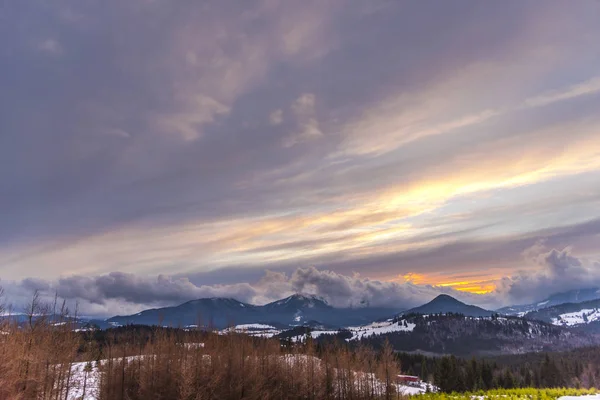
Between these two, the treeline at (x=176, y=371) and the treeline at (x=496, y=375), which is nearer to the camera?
the treeline at (x=176, y=371)

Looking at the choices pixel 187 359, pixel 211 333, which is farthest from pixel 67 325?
pixel 211 333

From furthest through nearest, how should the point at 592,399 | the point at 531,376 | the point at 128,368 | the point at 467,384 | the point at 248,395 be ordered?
the point at 531,376
the point at 467,384
the point at 128,368
the point at 248,395
the point at 592,399

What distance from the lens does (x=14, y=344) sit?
41.2 m

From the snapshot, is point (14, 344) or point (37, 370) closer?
point (14, 344)

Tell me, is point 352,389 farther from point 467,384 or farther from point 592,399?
point 467,384

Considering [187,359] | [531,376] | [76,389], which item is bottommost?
[531,376]

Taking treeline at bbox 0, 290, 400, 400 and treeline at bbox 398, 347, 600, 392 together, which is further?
treeline at bbox 398, 347, 600, 392

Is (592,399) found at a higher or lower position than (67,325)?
lower

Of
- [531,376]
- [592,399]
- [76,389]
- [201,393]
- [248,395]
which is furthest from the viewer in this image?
[531,376]

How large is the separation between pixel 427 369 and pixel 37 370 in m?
134

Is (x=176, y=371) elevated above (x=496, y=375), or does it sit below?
above

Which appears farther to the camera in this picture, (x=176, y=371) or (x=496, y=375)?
(x=496, y=375)

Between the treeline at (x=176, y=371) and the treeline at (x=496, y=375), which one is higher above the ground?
the treeline at (x=176, y=371)

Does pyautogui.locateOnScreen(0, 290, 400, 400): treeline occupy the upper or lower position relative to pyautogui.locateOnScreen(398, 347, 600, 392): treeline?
upper
